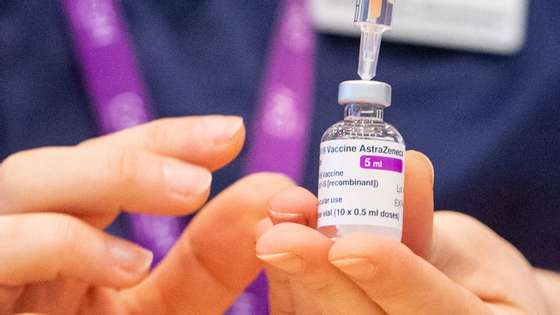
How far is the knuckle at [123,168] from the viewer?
0.50 metres

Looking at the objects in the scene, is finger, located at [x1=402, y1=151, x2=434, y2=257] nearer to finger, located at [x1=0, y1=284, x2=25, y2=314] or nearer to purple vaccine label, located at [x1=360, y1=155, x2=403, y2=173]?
purple vaccine label, located at [x1=360, y1=155, x2=403, y2=173]

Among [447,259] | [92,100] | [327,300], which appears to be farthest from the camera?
[92,100]

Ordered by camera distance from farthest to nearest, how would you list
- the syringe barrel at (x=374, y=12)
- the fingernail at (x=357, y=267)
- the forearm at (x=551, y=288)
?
the forearm at (x=551, y=288) → the syringe barrel at (x=374, y=12) → the fingernail at (x=357, y=267)

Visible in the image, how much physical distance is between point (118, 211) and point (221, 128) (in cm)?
10

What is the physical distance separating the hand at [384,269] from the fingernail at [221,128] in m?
0.08

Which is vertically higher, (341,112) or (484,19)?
(484,19)

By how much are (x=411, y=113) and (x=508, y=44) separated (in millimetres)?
137

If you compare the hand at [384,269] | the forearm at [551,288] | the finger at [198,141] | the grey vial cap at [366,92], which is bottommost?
the forearm at [551,288]

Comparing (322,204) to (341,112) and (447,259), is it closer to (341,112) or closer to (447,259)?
(447,259)

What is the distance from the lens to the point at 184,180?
1.69 feet

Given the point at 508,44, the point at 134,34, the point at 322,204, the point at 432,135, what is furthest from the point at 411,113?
the point at 322,204

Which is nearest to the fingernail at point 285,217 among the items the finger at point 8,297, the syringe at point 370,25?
the syringe at point 370,25

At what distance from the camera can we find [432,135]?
0.83m

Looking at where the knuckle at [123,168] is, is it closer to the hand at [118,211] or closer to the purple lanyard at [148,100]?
the hand at [118,211]
